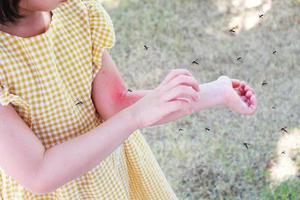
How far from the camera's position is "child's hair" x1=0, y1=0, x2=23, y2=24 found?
0.95 m

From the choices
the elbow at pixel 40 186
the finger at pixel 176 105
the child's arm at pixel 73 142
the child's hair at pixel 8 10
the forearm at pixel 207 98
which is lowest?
the elbow at pixel 40 186

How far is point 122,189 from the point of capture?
4.01 feet

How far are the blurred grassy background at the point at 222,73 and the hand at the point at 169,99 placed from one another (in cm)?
101

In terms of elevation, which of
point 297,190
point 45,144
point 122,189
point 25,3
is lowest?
A: point 297,190

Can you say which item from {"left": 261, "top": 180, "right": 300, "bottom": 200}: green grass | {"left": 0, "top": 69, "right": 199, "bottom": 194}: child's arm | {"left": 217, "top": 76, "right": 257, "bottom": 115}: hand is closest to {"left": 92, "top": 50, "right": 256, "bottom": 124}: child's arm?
{"left": 217, "top": 76, "right": 257, "bottom": 115}: hand

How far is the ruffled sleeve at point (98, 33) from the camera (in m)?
1.10

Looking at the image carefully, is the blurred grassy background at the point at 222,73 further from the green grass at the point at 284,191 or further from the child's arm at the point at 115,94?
the child's arm at the point at 115,94

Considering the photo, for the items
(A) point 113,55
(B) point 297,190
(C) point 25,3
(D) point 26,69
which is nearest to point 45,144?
(D) point 26,69

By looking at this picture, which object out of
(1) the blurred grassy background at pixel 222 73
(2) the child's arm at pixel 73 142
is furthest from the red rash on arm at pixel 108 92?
(1) the blurred grassy background at pixel 222 73

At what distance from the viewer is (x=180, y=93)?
93 cm

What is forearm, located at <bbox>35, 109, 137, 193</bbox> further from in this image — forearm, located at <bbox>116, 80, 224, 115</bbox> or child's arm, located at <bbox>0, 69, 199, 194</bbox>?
forearm, located at <bbox>116, 80, 224, 115</bbox>

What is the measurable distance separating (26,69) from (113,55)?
150cm

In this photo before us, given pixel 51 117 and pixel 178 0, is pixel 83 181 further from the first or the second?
pixel 178 0

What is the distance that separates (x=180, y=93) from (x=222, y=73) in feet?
4.73
